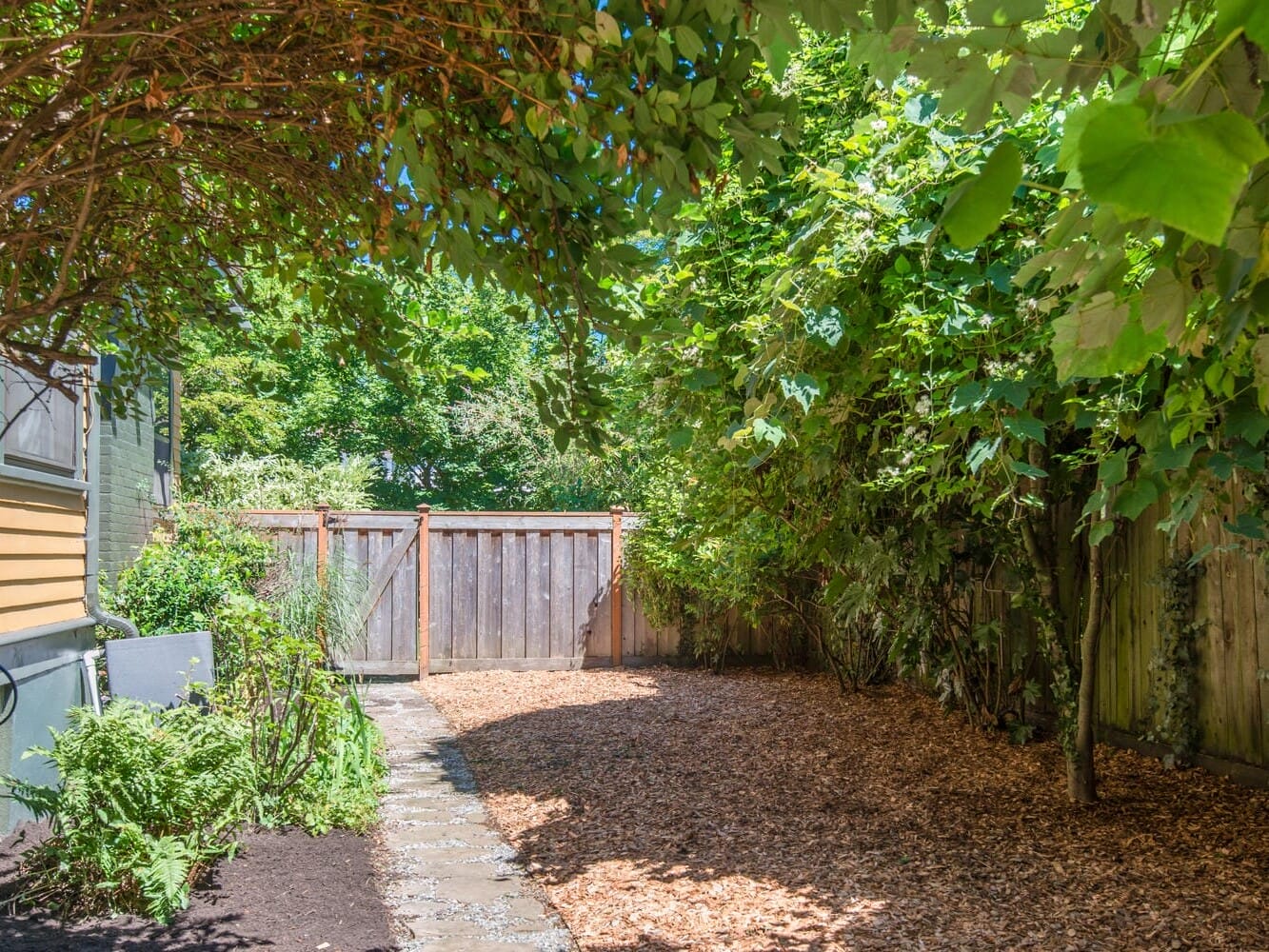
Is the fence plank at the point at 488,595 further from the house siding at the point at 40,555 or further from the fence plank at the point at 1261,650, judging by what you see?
the fence plank at the point at 1261,650

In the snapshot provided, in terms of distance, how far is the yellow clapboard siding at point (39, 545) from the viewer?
4181 millimetres

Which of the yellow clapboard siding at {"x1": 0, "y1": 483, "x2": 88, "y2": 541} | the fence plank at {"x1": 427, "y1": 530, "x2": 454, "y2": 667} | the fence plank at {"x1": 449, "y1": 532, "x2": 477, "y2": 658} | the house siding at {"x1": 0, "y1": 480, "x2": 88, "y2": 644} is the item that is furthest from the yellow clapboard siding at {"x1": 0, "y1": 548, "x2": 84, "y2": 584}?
the fence plank at {"x1": 449, "y1": 532, "x2": 477, "y2": 658}

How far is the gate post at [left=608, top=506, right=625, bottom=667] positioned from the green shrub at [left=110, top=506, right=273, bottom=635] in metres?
3.10

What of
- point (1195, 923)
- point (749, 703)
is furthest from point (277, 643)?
point (749, 703)

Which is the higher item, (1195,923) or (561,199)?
(561,199)

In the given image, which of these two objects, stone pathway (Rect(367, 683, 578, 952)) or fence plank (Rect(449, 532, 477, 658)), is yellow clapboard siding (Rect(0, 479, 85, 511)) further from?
fence plank (Rect(449, 532, 477, 658))

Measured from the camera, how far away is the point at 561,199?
182 centimetres

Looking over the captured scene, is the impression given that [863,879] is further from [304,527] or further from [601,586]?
[304,527]

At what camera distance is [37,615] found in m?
4.52

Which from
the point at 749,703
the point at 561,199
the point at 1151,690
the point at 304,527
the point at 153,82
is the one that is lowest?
the point at 749,703

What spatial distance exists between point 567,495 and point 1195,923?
13.2 m

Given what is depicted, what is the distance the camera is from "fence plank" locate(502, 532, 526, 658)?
898 centimetres

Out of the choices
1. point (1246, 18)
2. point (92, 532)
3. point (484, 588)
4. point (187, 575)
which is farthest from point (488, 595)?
point (1246, 18)

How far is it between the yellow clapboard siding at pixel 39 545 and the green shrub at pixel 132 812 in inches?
46.2
